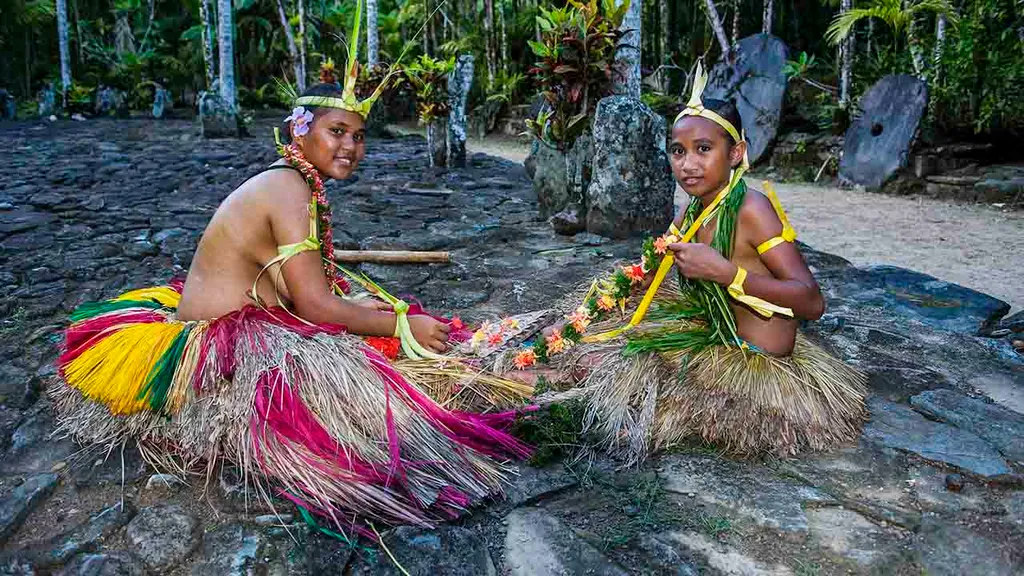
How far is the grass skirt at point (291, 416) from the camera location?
2049mm

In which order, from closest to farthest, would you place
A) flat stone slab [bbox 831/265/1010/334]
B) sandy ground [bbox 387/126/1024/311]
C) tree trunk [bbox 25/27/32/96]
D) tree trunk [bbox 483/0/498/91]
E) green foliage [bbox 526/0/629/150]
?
1. flat stone slab [bbox 831/265/1010/334]
2. sandy ground [bbox 387/126/1024/311]
3. green foliage [bbox 526/0/629/150]
4. tree trunk [bbox 483/0/498/91]
5. tree trunk [bbox 25/27/32/96]

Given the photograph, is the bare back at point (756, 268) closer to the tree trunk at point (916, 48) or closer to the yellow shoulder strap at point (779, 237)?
the yellow shoulder strap at point (779, 237)

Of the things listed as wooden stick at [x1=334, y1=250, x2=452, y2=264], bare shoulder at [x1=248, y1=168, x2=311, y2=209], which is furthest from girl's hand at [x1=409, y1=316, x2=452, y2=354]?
wooden stick at [x1=334, y1=250, x2=452, y2=264]

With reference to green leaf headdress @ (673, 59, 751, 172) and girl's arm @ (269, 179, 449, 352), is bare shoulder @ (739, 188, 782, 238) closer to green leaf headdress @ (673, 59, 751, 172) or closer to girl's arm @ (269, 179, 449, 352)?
green leaf headdress @ (673, 59, 751, 172)

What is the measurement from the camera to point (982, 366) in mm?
3053

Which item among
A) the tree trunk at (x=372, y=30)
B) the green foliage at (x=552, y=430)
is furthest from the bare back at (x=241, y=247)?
the tree trunk at (x=372, y=30)

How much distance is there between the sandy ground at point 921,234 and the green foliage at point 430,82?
3876 mm

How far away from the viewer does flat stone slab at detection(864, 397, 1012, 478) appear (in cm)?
225

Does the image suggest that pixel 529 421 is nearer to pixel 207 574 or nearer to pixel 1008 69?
pixel 207 574

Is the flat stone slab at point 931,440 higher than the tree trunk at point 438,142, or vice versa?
the tree trunk at point 438,142

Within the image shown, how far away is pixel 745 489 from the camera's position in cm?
214

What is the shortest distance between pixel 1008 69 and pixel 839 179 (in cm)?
199

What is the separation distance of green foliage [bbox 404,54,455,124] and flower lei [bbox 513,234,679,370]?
5.75m

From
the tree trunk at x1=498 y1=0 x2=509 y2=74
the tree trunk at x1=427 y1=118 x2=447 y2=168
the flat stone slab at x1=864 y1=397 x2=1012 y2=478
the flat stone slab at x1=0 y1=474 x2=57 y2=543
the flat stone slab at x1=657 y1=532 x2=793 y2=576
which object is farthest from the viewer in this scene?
the tree trunk at x1=498 y1=0 x2=509 y2=74
